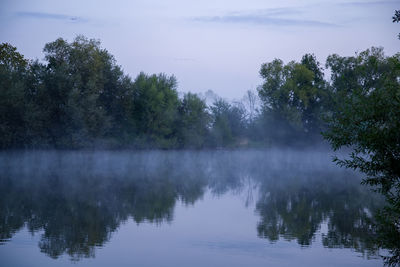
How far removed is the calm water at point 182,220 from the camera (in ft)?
38.5

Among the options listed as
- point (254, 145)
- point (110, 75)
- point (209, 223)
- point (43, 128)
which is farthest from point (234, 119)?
point (209, 223)

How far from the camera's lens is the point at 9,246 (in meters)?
12.0

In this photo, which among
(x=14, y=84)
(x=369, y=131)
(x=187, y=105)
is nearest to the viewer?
(x=369, y=131)

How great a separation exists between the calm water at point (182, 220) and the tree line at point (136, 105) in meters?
10.7

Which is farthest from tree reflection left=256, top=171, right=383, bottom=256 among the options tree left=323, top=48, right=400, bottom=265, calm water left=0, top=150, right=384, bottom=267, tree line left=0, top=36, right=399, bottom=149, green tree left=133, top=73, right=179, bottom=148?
green tree left=133, top=73, right=179, bottom=148

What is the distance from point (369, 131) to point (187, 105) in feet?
159

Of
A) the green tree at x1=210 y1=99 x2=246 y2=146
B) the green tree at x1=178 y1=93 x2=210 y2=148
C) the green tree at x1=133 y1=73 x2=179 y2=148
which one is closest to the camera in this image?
the green tree at x1=133 y1=73 x2=179 y2=148

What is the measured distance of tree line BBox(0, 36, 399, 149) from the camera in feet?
133

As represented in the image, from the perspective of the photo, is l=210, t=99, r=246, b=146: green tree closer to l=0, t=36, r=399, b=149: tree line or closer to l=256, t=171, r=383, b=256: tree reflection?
l=0, t=36, r=399, b=149: tree line

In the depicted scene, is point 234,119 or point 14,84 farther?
point 234,119

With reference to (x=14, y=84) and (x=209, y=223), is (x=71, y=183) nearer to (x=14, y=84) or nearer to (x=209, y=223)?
(x=209, y=223)

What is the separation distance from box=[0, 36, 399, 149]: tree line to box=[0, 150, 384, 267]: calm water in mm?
10720

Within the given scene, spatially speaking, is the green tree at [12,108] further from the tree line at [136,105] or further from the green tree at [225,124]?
the green tree at [225,124]

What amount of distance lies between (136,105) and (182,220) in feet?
115
